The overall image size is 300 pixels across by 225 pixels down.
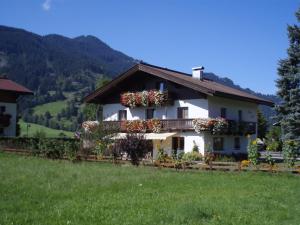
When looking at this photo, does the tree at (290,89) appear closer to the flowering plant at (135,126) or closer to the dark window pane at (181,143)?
the dark window pane at (181,143)

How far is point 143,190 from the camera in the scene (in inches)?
645

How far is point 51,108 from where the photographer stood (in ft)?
569

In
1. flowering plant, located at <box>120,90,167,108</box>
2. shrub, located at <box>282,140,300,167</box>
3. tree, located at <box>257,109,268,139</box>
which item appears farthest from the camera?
tree, located at <box>257,109,268,139</box>

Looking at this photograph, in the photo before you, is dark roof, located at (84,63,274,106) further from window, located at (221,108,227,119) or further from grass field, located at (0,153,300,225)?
grass field, located at (0,153,300,225)

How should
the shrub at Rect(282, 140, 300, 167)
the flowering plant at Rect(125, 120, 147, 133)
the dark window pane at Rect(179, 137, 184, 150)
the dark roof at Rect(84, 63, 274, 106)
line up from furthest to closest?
the flowering plant at Rect(125, 120, 147, 133) → the dark window pane at Rect(179, 137, 184, 150) → the dark roof at Rect(84, 63, 274, 106) → the shrub at Rect(282, 140, 300, 167)

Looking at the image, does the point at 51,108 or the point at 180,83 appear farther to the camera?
the point at 51,108

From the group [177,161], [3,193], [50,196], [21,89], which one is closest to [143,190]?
[50,196]

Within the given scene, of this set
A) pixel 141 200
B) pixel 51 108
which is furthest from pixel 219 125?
pixel 51 108

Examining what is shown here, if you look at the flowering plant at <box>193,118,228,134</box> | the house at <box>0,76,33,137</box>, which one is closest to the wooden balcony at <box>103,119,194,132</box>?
the flowering plant at <box>193,118,228,134</box>

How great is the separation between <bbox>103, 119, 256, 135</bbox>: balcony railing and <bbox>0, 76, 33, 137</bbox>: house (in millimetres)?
16350

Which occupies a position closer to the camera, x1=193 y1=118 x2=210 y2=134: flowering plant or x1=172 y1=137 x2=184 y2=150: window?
x1=193 y1=118 x2=210 y2=134: flowering plant

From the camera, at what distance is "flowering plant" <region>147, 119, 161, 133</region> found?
4104 cm

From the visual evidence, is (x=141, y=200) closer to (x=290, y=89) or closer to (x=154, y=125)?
(x=290, y=89)

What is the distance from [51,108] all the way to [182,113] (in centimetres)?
13793
